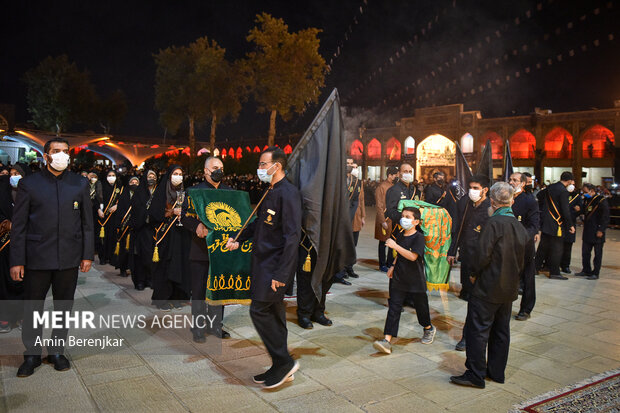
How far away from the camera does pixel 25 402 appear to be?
141 inches

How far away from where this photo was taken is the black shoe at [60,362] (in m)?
4.22

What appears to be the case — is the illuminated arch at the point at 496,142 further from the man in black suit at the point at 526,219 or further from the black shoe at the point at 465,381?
the black shoe at the point at 465,381

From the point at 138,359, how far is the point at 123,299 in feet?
8.37

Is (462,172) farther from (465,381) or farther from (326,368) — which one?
(326,368)

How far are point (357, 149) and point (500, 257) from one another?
47.8 m

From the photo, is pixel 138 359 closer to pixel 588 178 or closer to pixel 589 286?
pixel 589 286

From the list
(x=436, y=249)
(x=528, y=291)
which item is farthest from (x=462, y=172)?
(x=436, y=249)

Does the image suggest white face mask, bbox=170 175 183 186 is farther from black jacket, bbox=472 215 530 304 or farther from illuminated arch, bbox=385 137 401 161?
illuminated arch, bbox=385 137 401 161

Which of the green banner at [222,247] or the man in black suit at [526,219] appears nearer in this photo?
the green banner at [222,247]

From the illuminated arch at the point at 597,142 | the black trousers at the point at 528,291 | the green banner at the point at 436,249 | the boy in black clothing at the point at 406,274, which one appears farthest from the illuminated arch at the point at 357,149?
the boy in black clothing at the point at 406,274

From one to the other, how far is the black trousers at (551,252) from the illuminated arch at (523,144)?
33.2 meters

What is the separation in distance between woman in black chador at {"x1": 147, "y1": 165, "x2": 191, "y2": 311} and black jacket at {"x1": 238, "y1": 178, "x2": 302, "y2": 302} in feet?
8.22

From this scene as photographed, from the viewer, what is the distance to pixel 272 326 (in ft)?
13.2

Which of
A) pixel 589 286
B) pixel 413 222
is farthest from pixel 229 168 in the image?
pixel 413 222
